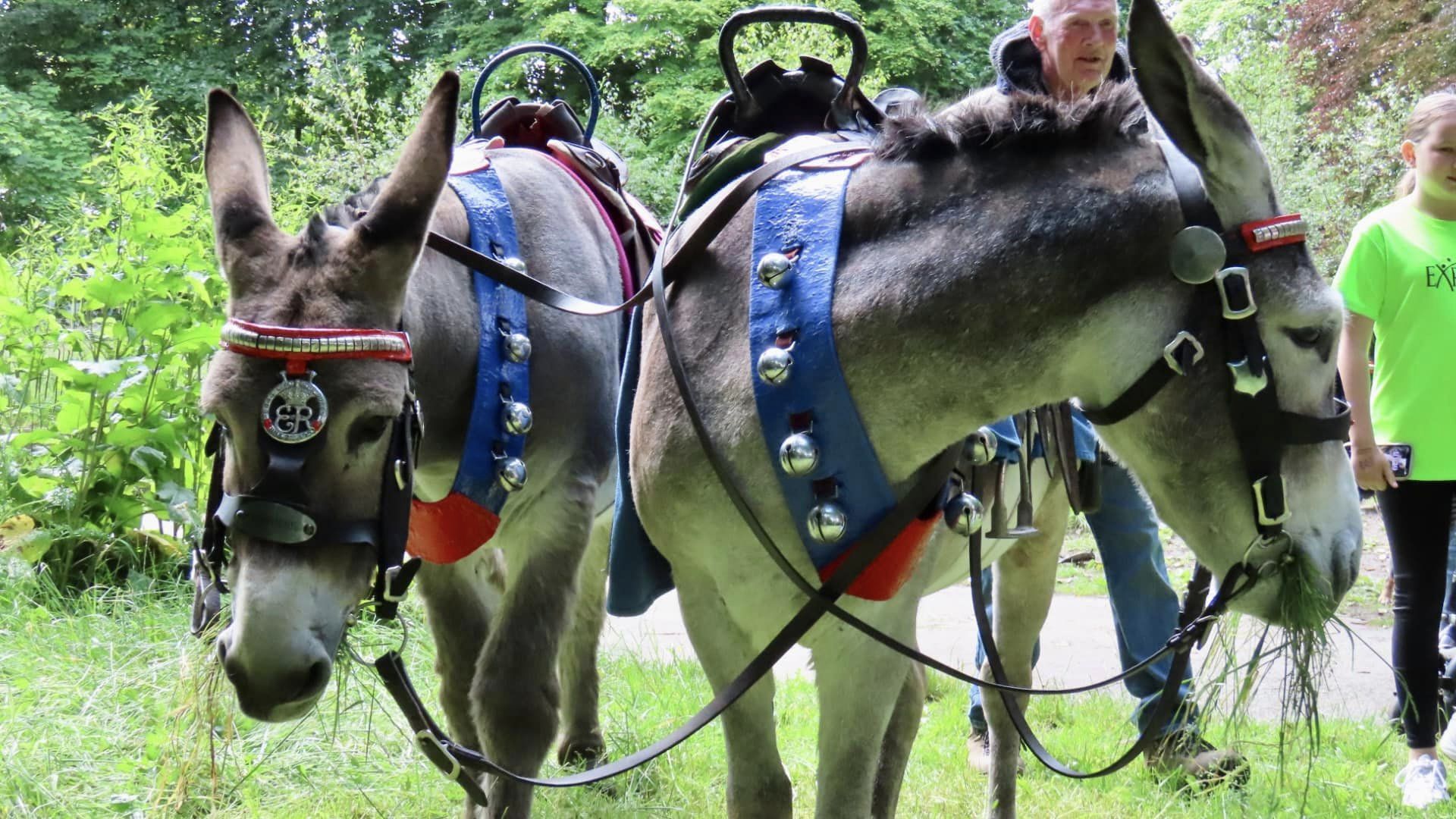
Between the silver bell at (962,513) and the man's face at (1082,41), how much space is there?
5.08ft

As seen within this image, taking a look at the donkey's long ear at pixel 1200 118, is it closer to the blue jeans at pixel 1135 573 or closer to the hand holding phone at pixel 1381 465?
the blue jeans at pixel 1135 573

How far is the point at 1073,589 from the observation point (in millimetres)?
7605

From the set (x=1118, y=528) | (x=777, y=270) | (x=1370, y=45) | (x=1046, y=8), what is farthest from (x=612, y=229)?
(x=1370, y=45)

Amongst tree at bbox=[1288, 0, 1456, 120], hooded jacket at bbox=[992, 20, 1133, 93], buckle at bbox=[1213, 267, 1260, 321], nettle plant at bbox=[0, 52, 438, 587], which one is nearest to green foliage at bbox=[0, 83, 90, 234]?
nettle plant at bbox=[0, 52, 438, 587]

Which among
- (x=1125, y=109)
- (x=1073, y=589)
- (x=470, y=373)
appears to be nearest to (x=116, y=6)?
(x=1073, y=589)

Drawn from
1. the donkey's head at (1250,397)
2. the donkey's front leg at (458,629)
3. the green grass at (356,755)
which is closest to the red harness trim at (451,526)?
the donkey's front leg at (458,629)

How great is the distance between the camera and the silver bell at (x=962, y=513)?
2.11m

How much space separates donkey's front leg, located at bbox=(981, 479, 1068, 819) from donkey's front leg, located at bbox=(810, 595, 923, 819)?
1.36m

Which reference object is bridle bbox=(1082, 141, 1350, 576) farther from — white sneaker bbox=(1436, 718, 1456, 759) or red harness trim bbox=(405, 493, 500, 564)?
white sneaker bbox=(1436, 718, 1456, 759)

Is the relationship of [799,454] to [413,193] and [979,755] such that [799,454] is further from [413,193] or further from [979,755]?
[979,755]

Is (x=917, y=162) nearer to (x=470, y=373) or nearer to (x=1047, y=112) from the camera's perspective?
(x=1047, y=112)

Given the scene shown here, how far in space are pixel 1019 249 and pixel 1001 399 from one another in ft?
0.82

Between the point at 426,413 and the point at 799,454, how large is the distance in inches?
41.6

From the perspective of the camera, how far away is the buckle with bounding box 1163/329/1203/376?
70.2 inches
